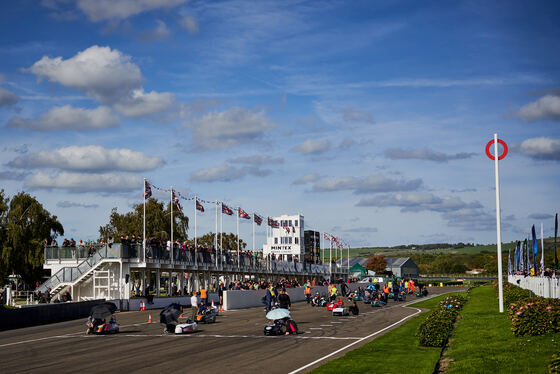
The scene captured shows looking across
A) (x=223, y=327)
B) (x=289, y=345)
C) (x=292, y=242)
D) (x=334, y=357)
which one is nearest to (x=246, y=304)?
(x=223, y=327)

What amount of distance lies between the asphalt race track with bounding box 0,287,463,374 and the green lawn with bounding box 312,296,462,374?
0.71m

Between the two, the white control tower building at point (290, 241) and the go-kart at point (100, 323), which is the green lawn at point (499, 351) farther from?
the white control tower building at point (290, 241)

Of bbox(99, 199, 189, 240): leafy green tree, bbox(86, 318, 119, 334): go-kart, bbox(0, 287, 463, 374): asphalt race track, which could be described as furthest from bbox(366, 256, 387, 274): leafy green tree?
bbox(86, 318, 119, 334): go-kart

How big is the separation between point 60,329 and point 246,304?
20.6 metres

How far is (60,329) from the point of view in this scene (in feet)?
107

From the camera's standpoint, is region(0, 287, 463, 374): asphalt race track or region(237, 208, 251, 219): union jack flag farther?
region(237, 208, 251, 219): union jack flag

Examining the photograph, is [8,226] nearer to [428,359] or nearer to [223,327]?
[223,327]

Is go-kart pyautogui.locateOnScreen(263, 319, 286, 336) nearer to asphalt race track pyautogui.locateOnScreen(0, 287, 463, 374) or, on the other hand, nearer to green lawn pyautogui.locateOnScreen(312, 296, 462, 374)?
asphalt race track pyautogui.locateOnScreen(0, 287, 463, 374)

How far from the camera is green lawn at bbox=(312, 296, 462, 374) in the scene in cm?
1656

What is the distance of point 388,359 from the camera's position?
18391mm

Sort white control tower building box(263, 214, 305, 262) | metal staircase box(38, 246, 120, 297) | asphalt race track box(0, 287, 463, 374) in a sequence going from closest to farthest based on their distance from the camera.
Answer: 1. asphalt race track box(0, 287, 463, 374)
2. metal staircase box(38, 246, 120, 297)
3. white control tower building box(263, 214, 305, 262)

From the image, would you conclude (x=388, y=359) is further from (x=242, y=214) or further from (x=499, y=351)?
(x=242, y=214)

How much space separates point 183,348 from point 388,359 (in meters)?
7.50

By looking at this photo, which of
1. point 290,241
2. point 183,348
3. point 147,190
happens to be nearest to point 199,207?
point 147,190
